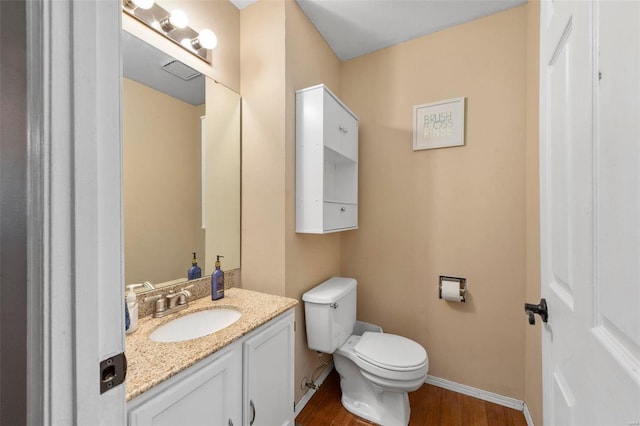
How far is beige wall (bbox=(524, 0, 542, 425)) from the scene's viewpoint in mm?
1366

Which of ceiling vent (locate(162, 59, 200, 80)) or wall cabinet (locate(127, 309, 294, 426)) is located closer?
wall cabinet (locate(127, 309, 294, 426))

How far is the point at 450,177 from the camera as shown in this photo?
1.85 meters

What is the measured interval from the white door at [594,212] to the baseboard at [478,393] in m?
1.25

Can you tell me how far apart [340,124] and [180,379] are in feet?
5.15

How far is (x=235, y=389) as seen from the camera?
3.34 ft

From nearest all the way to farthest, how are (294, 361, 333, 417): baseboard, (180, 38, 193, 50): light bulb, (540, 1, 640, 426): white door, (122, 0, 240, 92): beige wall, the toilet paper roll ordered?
(540, 1, 640, 426): white door
(122, 0, 240, 92): beige wall
(180, 38, 193, 50): light bulb
(294, 361, 333, 417): baseboard
the toilet paper roll

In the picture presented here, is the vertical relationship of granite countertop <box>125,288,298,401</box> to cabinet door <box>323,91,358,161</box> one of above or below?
below

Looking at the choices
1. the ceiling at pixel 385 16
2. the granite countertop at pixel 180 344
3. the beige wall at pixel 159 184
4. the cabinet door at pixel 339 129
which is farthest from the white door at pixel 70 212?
the ceiling at pixel 385 16

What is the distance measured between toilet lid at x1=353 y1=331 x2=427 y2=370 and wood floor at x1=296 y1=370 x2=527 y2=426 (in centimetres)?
42

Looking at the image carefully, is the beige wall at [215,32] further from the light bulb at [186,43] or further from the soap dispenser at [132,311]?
the soap dispenser at [132,311]

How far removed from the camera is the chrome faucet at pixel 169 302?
1184 millimetres

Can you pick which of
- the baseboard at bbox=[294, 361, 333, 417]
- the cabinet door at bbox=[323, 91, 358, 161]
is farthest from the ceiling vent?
the baseboard at bbox=[294, 361, 333, 417]

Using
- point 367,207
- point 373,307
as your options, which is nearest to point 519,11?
point 367,207

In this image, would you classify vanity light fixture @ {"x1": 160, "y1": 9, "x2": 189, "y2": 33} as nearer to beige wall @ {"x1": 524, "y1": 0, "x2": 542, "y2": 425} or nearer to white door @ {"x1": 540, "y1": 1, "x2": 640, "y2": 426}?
white door @ {"x1": 540, "y1": 1, "x2": 640, "y2": 426}
